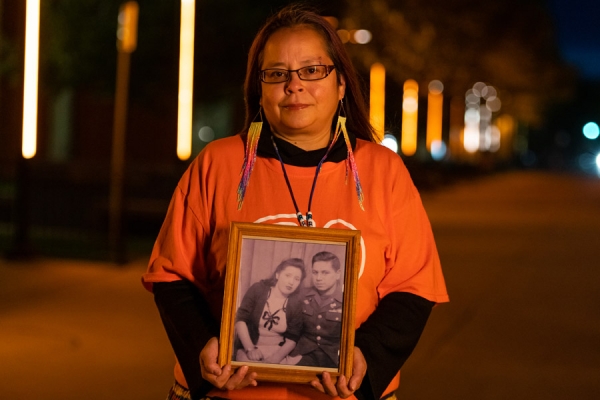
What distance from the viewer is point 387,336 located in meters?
2.69

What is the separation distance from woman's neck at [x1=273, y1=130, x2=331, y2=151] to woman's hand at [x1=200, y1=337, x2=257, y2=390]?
58cm

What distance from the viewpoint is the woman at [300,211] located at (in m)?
2.67

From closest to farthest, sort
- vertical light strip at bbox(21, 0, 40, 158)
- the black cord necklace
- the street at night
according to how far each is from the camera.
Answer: the black cord necklace < the street at night < vertical light strip at bbox(21, 0, 40, 158)

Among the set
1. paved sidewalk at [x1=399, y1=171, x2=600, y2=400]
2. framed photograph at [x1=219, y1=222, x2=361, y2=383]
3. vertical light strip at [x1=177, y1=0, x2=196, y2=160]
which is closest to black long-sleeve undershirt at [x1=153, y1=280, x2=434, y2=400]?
framed photograph at [x1=219, y1=222, x2=361, y2=383]

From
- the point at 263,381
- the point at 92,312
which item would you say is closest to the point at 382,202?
the point at 263,381

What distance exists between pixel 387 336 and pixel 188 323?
0.50 m

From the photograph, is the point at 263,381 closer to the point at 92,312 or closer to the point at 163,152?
the point at 92,312

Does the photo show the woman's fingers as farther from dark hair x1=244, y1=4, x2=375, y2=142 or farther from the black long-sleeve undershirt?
dark hair x1=244, y1=4, x2=375, y2=142

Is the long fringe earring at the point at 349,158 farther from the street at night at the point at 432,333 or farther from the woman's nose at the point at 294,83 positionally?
the street at night at the point at 432,333

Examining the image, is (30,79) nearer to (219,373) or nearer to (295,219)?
(295,219)

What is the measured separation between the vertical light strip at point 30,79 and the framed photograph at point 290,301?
12.1 meters

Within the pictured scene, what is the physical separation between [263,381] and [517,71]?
52.6 metres

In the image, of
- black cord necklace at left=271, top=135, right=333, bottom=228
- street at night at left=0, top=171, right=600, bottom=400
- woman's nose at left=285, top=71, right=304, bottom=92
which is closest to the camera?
black cord necklace at left=271, top=135, right=333, bottom=228

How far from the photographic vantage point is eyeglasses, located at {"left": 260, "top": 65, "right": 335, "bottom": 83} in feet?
9.11
